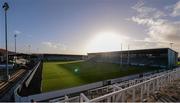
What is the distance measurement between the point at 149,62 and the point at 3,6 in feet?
122

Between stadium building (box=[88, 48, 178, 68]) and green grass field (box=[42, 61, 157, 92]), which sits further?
stadium building (box=[88, 48, 178, 68])

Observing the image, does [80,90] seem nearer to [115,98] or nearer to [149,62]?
[115,98]

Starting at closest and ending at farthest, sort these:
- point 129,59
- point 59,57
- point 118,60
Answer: point 129,59, point 118,60, point 59,57

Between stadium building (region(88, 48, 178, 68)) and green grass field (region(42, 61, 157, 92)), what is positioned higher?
stadium building (region(88, 48, 178, 68))

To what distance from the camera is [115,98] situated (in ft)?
20.7

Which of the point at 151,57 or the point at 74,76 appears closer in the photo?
the point at 74,76

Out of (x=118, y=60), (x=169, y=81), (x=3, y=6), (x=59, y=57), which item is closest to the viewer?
(x=169, y=81)

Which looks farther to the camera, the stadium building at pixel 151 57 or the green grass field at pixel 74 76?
the stadium building at pixel 151 57

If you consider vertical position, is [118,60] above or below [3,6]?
below

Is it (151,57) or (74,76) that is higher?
(151,57)

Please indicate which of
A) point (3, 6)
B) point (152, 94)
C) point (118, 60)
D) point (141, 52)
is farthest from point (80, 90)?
point (118, 60)

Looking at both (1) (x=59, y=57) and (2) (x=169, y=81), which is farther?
(1) (x=59, y=57)

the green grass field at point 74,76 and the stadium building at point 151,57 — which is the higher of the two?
the stadium building at point 151,57

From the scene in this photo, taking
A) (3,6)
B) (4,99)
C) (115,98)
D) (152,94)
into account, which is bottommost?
(4,99)
